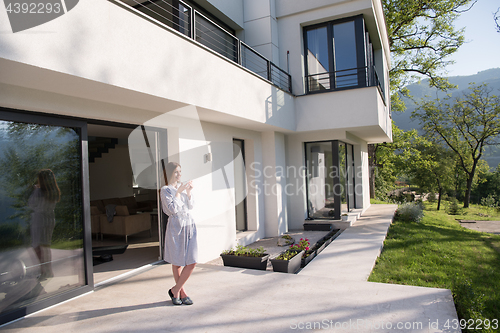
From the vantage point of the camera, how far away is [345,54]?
865 cm

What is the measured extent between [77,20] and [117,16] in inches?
21.6

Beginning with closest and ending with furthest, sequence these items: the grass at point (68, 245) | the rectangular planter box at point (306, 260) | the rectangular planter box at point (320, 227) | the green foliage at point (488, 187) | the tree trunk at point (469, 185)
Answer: the grass at point (68, 245) → the rectangular planter box at point (306, 260) → the rectangular planter box at point (320, 227) → the tree trunk at point (469, 185) → the green foliage at point (488, 187)

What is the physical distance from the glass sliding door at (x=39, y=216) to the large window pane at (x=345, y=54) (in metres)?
6.96

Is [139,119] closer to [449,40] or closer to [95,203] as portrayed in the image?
[95,203]

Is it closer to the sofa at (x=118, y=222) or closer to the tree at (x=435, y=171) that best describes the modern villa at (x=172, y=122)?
the sofa at (x=118, y=222)

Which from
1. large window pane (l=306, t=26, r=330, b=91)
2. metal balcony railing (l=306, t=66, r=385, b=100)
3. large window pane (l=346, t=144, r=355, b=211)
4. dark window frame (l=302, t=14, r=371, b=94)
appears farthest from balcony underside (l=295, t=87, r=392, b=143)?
large window pane (l=346, t=144, r=355, b=211)

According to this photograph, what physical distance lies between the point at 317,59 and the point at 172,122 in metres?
5.43

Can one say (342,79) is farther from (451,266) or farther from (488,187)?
(488,187)

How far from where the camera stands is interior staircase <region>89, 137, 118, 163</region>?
10.1 metres

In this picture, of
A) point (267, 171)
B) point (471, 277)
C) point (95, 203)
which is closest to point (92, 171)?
point (95, 203)

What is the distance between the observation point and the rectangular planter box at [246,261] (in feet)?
16.9

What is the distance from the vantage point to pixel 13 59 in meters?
2.51

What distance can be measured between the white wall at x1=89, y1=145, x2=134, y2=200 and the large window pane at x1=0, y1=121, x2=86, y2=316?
729cm

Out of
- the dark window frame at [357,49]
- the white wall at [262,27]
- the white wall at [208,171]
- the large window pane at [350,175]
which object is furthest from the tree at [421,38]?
the white wall at [208,171]
